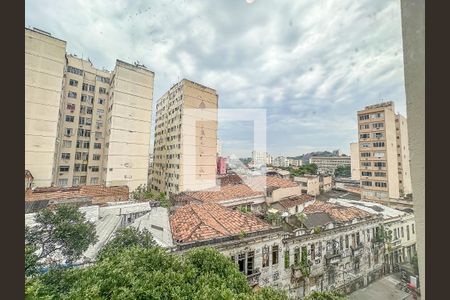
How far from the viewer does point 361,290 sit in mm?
9352

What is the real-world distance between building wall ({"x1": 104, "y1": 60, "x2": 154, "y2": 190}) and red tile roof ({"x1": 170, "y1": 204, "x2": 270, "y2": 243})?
1002 cm

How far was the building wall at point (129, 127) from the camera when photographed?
16.8 m

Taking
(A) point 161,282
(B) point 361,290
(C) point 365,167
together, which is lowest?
(B) point 361,290

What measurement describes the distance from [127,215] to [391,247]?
12.9m

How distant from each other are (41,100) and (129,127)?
19.0ft

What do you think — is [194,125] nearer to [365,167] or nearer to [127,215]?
[127,215]

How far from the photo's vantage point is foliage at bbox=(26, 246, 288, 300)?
128 inches

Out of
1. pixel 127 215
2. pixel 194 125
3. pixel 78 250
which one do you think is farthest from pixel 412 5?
pixel 194 125

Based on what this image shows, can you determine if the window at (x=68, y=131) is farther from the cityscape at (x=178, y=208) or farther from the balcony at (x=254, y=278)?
the balcony at (x=254, y=278)

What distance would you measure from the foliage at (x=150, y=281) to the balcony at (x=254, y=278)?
2.80m

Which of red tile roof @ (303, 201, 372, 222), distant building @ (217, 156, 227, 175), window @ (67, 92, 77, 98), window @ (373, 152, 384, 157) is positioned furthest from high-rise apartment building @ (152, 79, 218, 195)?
window @ (373, 152, 384, 157)

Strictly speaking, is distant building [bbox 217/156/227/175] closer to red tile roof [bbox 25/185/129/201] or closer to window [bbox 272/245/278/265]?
red tile roof [bbox 25/185/129/201]

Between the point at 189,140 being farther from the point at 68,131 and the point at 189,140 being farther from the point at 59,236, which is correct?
the point at 59,236

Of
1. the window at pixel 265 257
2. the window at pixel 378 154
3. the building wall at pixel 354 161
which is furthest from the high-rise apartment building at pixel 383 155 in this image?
the window at pixel 265 257
